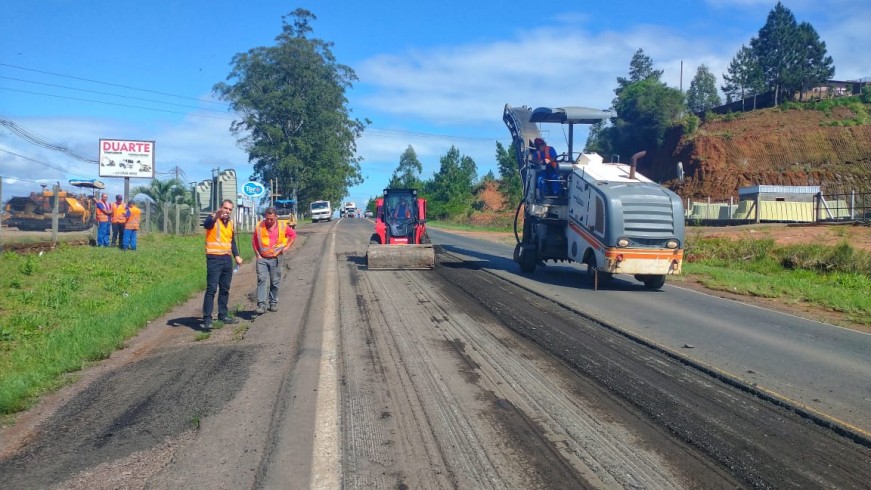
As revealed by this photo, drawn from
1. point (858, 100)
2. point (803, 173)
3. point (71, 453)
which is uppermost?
point (858, 100)

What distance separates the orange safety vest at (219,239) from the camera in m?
10.8

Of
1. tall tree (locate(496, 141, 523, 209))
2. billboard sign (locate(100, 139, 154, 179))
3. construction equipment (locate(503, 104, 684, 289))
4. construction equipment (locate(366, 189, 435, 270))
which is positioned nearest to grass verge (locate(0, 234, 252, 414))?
construction equipment (locate(366, 189, 435, 270))

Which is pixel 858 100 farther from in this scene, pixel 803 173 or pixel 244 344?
pixel 244 344

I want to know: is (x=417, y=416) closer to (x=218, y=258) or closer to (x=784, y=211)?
(x=218, y=258)

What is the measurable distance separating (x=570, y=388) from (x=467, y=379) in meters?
1.12

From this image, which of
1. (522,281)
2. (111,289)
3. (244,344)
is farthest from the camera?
(522,281)

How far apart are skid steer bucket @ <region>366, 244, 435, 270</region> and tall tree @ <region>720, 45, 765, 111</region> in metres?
74.6

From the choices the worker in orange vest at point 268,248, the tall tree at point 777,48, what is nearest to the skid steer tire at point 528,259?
the worker in orange vest at point 268,248

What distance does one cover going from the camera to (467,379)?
7.71 m

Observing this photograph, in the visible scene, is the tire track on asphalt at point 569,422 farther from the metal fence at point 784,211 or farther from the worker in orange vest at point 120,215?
the metal fence at point 784,211

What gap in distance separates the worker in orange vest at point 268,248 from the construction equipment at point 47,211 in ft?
86.0

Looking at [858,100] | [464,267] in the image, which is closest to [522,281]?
[464,267]

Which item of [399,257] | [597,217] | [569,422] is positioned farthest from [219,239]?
[597,217]

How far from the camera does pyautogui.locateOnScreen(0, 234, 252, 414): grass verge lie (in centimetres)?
835
